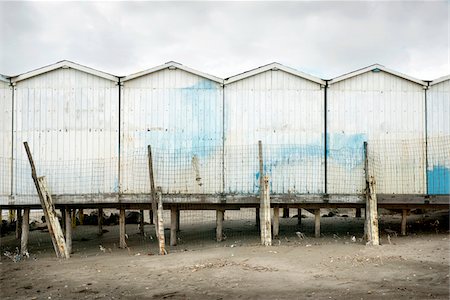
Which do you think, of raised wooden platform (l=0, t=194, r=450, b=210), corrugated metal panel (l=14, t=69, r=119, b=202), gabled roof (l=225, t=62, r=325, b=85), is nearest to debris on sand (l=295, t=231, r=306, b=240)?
raised wooden platform (l=0, t=194, r=450, b=210)

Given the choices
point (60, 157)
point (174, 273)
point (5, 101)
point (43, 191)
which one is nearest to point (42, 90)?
point (5, 101)

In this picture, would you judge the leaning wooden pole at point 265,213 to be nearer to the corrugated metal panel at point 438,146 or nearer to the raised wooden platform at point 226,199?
the raised wooden platform at point 226,199

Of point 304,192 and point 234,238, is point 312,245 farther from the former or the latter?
point 234,238

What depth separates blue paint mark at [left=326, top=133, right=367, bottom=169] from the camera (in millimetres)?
17812

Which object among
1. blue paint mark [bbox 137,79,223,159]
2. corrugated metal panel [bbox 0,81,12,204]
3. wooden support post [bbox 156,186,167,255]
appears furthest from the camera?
blue paint mark [bbox 137,79,223,159]

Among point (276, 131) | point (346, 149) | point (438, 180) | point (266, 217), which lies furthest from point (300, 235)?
point (438, 180)

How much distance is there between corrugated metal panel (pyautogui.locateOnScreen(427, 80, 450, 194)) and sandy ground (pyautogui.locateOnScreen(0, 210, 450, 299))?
70.6 inches

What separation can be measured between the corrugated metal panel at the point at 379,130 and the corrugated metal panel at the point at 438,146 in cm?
26

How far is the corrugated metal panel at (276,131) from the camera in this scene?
17.8 meters

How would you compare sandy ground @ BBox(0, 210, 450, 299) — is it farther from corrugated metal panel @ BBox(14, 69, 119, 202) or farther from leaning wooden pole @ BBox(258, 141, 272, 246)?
corrugated metal panel @ BBox(14, 69, 119, 202)

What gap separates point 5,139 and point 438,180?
14.2 meters

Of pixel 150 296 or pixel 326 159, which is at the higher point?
pixel 326 159

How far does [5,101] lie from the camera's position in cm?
1783

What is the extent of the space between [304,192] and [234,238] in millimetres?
3625
